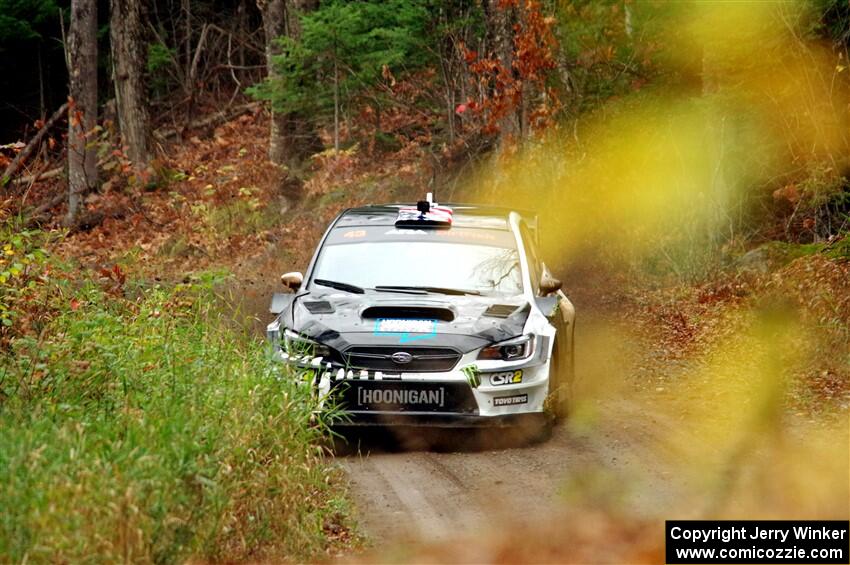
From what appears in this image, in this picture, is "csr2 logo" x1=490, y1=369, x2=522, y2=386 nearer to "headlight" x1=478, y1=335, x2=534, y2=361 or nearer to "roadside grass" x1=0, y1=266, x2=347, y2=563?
"headlight" x1=478, y1=335, x2=534, y2=361

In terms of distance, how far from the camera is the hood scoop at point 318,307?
9.92 m

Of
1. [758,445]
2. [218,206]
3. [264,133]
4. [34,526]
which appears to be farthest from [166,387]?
[264,133]

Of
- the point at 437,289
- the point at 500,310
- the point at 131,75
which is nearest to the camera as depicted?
the point at 500,310

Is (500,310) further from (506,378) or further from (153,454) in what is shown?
(153,454)

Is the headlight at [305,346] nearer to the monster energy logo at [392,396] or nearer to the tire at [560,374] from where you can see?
the monster energy logo at [392,396]

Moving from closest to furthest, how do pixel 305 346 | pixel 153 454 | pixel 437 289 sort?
pixel 153 454 → pixel 305 346 → pixel 437 289

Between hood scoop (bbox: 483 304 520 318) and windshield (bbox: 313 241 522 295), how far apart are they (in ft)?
1.18

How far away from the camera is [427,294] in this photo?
33.5ft

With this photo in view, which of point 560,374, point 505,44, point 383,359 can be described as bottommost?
point 560,374

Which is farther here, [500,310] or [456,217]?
[456,217]

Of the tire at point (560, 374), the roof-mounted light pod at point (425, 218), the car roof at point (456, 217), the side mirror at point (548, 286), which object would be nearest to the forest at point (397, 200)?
the tire at point (560, 374)

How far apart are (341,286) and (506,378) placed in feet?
5.84

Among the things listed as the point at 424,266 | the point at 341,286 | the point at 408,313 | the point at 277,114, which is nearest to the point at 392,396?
the point at 408,313

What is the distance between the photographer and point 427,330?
9578mm
